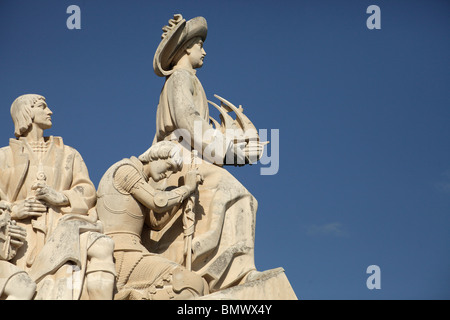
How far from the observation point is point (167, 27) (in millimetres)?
→ 13898

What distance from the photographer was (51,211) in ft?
39.6

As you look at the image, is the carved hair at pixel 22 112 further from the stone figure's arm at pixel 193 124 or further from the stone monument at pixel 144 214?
the stone figure's arm at pixel 193 124

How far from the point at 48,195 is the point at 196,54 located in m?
3.24

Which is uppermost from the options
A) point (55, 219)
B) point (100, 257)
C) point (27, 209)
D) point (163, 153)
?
point (163, 153)

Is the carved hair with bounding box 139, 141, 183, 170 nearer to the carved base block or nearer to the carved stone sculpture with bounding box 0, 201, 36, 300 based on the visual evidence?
the carved base block

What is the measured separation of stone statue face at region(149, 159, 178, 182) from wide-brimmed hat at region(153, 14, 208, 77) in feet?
6.08

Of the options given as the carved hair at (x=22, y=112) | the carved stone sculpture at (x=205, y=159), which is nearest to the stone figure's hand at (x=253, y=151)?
the carved stone sculpture at (x=205, y=159)

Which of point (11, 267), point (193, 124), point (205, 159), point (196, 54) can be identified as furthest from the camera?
point (196, 54)

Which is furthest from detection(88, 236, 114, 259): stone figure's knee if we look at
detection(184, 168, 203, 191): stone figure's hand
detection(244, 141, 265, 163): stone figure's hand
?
detection(244, 141, 265, 163): stone figure's hand

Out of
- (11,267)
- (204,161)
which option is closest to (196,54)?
(204,161)

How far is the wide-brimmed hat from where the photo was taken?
1377 centimetres

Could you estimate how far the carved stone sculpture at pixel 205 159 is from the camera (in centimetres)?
1268

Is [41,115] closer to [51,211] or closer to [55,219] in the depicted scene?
[51,211]
